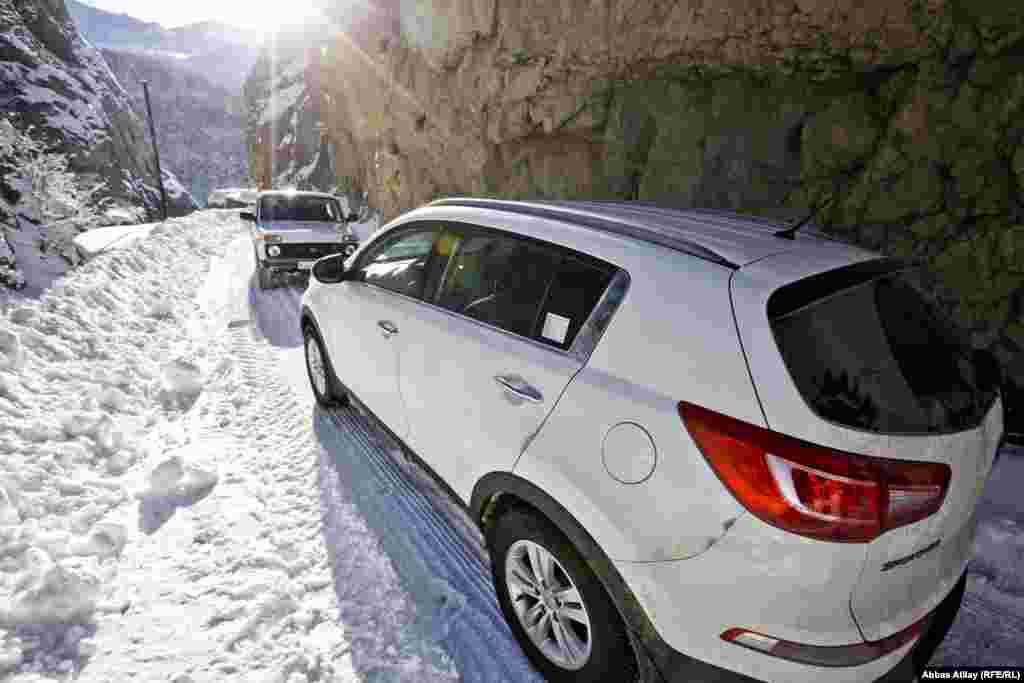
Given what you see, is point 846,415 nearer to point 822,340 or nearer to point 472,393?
point 822,340

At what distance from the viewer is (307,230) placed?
8766 millimetres

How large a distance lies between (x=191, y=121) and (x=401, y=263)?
175065 millimetres

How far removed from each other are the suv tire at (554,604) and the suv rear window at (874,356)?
3.32 feet

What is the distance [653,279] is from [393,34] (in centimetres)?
1556

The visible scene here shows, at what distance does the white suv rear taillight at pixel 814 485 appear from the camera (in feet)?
4.21

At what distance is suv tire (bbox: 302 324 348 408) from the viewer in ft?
13.1

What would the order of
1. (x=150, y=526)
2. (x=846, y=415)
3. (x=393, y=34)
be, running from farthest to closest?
(x=393, y=34) → (x=150, y=526) → (x=846, y=415)

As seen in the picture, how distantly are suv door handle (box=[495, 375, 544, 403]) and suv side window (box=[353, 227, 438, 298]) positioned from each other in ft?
3.17

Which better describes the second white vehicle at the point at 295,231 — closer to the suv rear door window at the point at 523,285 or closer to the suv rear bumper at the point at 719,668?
the suv rear door window at the point at 523,285

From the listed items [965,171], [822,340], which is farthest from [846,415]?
[965,171]

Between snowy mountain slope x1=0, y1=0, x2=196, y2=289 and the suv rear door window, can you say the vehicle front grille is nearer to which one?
the suv rear door window

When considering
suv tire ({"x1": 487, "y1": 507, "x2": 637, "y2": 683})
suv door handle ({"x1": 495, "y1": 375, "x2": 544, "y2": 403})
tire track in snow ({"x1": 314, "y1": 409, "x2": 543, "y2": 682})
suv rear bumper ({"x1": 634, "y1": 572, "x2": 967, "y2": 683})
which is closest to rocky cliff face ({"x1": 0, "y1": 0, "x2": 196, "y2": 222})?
tire track in snow ({"x1": 314, "y1": 409, "x2": 543, "y2": 682})

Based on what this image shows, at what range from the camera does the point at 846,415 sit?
1.33m

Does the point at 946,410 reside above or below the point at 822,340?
below
